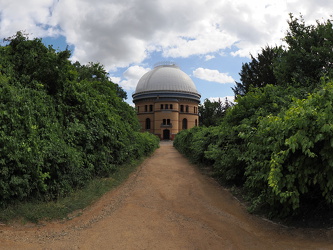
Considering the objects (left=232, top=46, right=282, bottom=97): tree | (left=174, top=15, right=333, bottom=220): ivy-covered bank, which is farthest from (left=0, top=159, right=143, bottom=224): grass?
(left=232, top=46, right=282, bottom=97): tree

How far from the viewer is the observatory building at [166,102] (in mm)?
45969

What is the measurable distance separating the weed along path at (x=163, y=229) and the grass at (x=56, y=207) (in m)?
0.18

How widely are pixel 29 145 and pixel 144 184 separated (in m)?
4.03

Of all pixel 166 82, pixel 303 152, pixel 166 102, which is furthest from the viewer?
pixel 166 82

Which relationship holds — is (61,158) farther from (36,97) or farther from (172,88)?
(172,88)

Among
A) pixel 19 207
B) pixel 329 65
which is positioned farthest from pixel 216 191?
pixel 329 65

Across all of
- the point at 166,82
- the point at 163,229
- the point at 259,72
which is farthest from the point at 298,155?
the point at 166,82

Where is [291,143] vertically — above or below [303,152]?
above

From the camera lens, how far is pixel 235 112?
25.2 ft

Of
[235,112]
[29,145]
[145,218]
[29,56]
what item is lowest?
[145,218]

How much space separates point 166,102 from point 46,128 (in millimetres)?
40255

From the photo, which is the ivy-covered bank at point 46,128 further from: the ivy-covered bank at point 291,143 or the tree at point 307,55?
the tree at point 307,55

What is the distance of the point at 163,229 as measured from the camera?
4.75 m

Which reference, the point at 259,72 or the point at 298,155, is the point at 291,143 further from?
the point at 259,72
